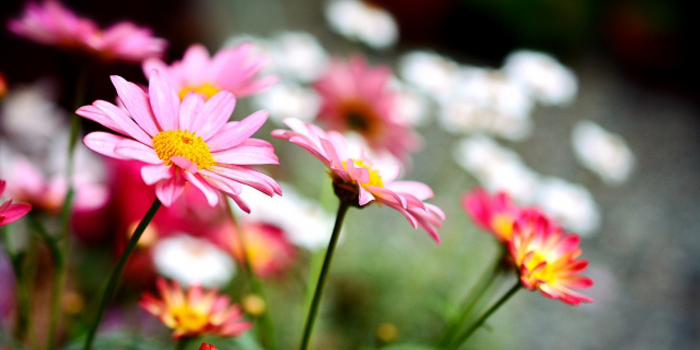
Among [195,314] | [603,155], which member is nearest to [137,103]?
[195,314]

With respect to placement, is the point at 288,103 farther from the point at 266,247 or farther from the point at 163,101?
the point at 163,101

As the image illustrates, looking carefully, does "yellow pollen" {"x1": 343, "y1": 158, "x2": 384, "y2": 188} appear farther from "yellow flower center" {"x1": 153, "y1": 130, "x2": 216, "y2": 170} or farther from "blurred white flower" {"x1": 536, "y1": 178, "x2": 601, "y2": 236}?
"blurred white flower" {"x1": 536, "y1": 178, "x2": 601, "y2": 236}

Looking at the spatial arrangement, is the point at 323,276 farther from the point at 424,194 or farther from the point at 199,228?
the point at 199,228

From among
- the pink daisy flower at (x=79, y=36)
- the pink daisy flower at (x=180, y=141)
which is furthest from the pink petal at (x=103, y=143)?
the pink daisy flower at (x=79, y=36)

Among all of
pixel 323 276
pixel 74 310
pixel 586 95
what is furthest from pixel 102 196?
pixel 586 95

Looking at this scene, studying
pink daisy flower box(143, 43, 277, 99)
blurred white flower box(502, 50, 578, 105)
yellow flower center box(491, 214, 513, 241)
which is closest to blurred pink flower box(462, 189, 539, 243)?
yellow flower center box(491, 214, 513, 241)
